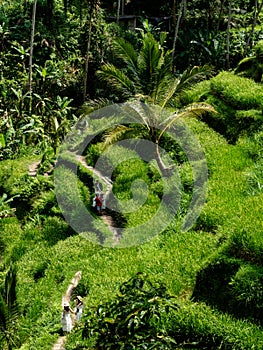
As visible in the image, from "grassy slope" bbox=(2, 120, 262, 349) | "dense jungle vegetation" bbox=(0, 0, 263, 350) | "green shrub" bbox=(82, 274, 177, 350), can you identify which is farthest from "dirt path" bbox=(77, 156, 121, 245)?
"green shrub" bbox=(82, 274, 177, 350)

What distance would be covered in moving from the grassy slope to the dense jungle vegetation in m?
0.03

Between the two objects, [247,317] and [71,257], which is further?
[71,257]

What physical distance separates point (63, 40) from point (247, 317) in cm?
1374

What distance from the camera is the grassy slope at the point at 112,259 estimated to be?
830 centimetres

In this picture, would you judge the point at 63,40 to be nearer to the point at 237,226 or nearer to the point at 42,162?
the point at 42,162

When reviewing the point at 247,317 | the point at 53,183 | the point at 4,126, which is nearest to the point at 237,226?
the point at 247,317

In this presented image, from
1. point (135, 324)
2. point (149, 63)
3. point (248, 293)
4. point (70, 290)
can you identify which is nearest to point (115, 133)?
point (149, 63)

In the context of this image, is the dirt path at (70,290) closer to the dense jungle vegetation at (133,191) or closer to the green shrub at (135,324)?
the dense jungle vegetation at (133,191)

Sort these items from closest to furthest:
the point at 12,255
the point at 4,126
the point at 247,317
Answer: the point at 247,317
the point at 12,255
the point at 4,126

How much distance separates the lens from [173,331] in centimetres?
716

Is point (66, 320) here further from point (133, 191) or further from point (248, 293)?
point (133, 191)

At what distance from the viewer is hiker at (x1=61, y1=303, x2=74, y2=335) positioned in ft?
25.1

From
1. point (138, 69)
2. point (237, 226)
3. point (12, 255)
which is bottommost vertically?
point (12, 255)

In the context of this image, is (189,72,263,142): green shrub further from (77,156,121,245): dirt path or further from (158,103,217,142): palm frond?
(77,156,121,245): dirt path
